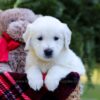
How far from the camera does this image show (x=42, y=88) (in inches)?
84.7

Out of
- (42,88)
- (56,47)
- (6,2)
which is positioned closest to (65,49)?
(56,47)

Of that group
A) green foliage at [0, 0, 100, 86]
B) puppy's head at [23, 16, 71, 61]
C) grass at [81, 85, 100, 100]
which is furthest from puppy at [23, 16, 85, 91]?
grass at [81, 85, 100, 100]

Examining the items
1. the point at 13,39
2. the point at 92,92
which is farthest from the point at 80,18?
the point at 13,39

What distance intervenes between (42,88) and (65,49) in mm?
209

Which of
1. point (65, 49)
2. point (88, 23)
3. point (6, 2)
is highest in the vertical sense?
point (65, 49)

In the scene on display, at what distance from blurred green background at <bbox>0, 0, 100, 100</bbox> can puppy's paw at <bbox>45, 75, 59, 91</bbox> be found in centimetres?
216

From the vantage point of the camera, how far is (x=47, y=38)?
217 cm

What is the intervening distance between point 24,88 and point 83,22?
11.0ft

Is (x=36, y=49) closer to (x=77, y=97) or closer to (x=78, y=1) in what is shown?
(x=77, y=97)

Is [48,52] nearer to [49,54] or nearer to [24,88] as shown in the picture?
[49,54]

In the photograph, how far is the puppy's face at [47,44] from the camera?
2.16 m

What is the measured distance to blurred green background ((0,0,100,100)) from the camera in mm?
4621

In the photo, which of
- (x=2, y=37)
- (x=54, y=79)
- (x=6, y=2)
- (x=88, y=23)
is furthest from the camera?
(x=88, y=23)

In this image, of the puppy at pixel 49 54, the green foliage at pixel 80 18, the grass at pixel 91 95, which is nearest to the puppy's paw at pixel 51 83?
the puppy at pixel 49 54
